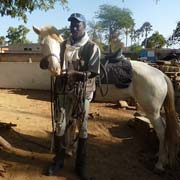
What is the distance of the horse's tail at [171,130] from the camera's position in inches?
189

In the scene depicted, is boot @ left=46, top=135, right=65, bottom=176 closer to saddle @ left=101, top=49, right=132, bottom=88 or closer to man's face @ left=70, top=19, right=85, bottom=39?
saddle @ left=101, top=49, right=132, bottom=88

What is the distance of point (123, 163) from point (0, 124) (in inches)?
93.9

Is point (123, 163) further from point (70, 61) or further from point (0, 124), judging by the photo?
point (0, 124)

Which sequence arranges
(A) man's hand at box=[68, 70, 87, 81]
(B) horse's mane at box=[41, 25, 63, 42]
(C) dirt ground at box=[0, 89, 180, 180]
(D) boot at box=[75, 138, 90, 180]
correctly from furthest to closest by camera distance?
(C) dirt ground at box=[0, 89, 180, 180] < (D) boot at box=[75, 138, 90, 180] < (B) horse's mane at box=[41, 25, 63, 42] < (A) man's hand at box=[68, 70, 87, 81]

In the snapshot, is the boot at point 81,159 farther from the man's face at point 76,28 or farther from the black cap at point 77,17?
the black cap at point 77,17

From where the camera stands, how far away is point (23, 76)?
14.0 m

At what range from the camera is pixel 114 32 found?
59.2 m

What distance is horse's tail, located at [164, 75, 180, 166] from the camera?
15.7ft

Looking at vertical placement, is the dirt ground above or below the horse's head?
→ below

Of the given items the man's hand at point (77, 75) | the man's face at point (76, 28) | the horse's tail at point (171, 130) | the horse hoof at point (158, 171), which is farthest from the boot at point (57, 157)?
the horse's tail at point (171, 130)

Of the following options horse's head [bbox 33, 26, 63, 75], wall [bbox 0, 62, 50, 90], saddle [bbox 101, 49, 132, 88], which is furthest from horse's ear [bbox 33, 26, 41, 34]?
wall [bbox 0, 62, 50, 90]

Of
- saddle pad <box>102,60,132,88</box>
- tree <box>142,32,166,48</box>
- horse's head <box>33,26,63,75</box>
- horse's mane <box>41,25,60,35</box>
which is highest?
tree <box>142,32,166,48</box>

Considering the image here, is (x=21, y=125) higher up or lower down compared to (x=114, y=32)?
lower down

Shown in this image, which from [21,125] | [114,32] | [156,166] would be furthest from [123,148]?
[114,32]
